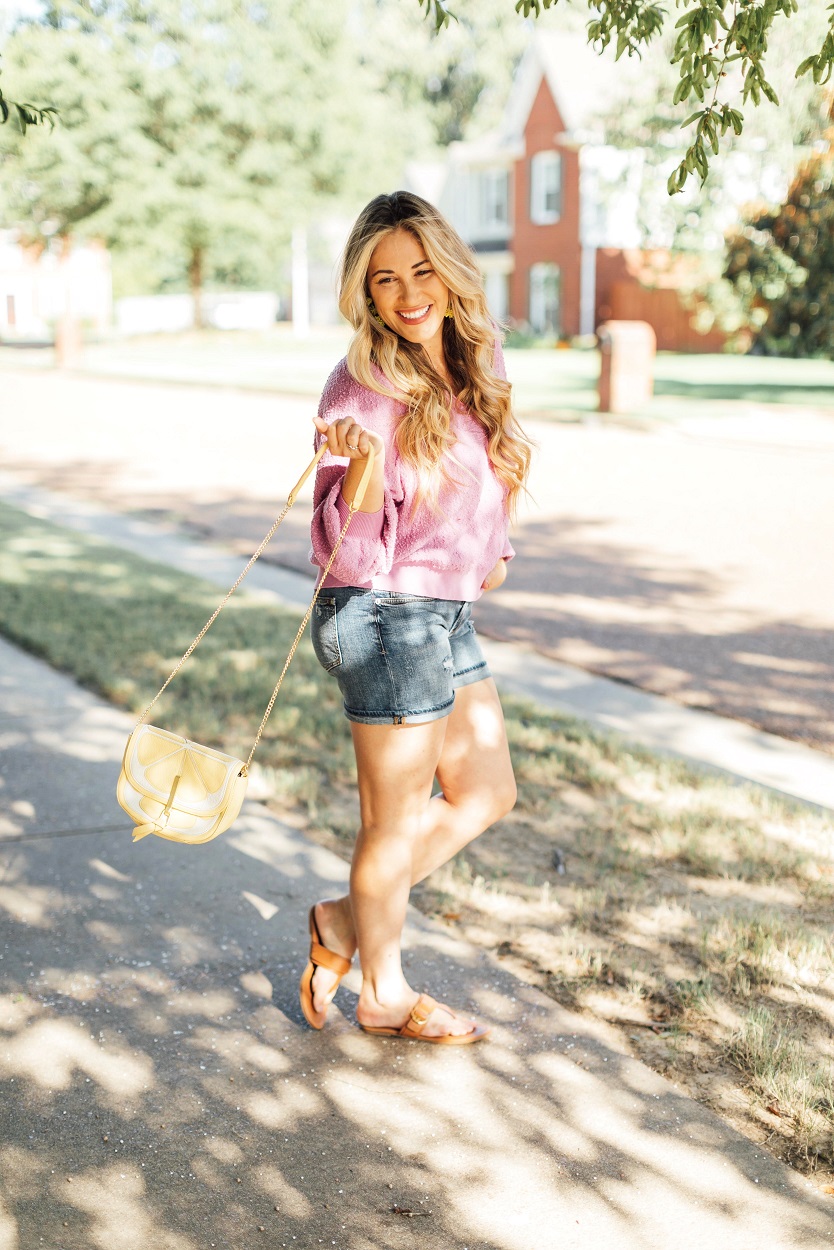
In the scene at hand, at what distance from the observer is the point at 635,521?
10.1 meters

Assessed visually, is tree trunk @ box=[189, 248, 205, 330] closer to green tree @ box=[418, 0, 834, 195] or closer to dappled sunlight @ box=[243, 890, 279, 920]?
green tree @ box=[418, 0, 834, 195]

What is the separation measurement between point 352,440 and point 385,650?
1.48 feet

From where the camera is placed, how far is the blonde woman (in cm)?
255

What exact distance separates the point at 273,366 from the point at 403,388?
27500mm

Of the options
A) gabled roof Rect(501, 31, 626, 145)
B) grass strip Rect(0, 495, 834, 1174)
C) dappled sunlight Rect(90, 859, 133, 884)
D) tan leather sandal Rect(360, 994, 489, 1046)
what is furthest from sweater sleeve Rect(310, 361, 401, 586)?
gabled roof Rect(501, 31, 626, 145)

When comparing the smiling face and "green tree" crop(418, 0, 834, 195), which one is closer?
the smiling face

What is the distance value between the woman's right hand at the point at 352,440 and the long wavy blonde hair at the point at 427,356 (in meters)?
0.13

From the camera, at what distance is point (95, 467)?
13.4 m

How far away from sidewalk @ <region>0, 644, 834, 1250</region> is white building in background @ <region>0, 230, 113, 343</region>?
2251 inches

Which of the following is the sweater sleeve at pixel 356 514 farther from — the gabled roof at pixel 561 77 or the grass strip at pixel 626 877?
the gabled roof at pixel 561 77

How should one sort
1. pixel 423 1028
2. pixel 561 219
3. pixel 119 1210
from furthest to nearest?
pixel 561 219
pixel 423 1028
pixel 119 1210

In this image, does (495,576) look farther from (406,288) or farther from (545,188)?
(545,188)

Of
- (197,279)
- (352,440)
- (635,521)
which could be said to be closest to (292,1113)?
(352,440)

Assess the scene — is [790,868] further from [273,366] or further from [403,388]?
[273,366]
